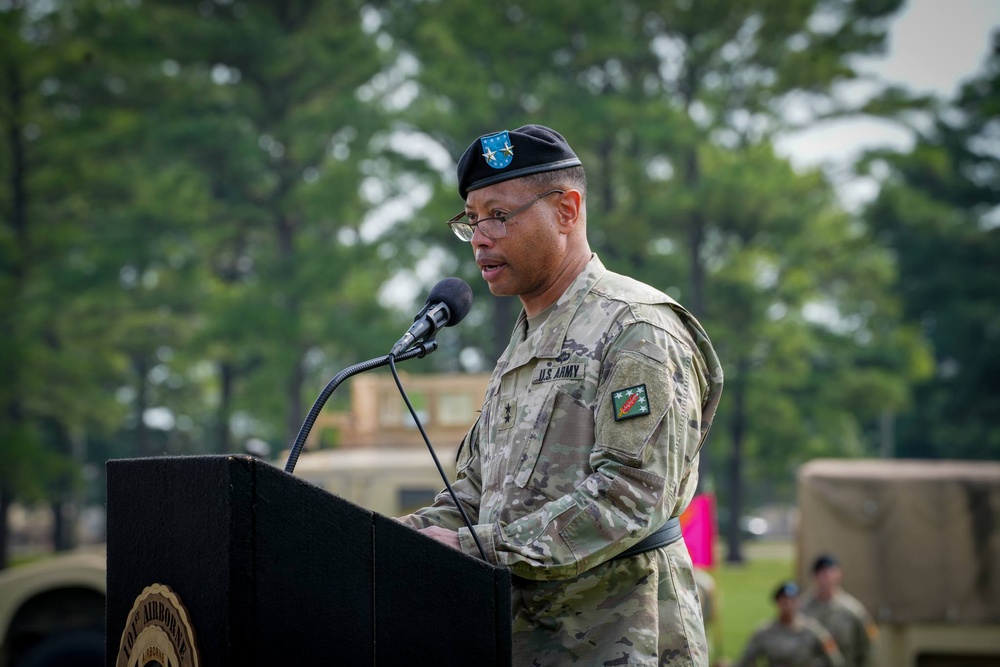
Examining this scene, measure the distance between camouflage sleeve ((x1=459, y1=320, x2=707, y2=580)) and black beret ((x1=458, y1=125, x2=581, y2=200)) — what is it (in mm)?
469

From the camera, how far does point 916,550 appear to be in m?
12.6

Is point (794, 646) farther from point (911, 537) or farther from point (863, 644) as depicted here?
point (911, 537)

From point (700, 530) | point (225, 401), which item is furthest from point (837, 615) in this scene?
point (225, 401)

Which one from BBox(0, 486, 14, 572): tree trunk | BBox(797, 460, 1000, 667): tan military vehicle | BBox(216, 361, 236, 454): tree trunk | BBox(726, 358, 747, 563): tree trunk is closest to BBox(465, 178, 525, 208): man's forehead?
BBox(797, 460, 1000, 667): tan military vehicle

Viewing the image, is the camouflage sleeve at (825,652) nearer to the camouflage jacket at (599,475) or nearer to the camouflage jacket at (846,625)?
the camouflage jacket at (846,625)

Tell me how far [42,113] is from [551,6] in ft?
36.5

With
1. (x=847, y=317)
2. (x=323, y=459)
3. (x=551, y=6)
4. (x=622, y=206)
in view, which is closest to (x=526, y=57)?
(x=551, y=6)

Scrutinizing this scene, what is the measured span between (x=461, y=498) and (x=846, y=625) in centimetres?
842

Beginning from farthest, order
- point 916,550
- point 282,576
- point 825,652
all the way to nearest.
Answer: point 916,550 < point 825,652 < point 282,576

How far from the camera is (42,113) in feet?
93.5

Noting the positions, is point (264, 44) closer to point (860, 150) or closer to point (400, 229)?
point (400, 229)

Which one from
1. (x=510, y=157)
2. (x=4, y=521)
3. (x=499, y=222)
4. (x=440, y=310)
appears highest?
(x=510, y=157)

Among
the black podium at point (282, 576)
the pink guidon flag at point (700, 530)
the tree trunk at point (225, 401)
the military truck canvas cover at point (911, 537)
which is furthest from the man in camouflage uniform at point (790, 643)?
the tree trunk at point (225, 401)

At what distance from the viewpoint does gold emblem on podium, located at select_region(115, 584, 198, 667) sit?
7.95 feet
